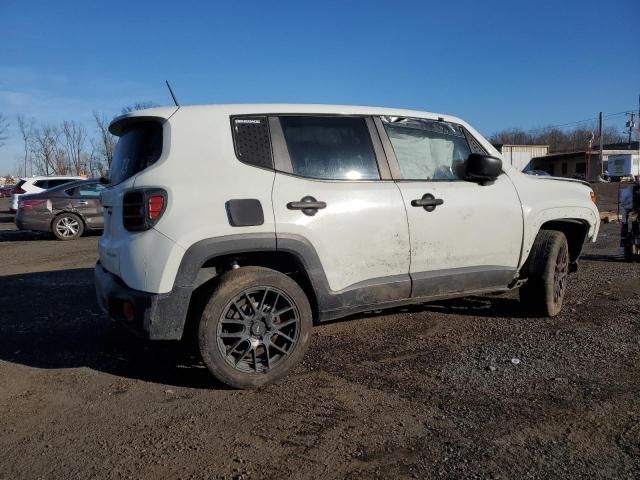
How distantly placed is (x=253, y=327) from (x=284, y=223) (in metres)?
0.74

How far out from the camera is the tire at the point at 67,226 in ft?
42.5

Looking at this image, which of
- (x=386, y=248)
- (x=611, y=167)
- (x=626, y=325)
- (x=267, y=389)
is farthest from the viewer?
(x=611, y=167)

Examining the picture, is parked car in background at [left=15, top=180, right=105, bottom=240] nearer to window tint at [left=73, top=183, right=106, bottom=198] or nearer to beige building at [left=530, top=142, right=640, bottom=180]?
window tint at [left=73, top=183, right=106, bottom=198]

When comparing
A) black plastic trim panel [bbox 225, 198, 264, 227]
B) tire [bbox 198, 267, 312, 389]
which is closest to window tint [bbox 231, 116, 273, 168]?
black plastic trim panel [bbox 225, 198, 264, 227]

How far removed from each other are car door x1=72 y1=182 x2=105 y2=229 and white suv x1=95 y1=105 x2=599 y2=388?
33.6 ft

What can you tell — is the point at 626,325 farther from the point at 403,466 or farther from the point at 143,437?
the point at 143,437

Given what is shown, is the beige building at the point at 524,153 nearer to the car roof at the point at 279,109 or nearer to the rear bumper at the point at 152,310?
the car roof at the point at 279,109

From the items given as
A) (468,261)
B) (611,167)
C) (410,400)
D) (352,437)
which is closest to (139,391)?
(352,437)

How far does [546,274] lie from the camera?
479 cm

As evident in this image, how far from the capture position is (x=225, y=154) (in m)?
3.55

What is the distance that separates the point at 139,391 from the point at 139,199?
51.9 inches

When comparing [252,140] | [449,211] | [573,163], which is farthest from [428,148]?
[573,163]

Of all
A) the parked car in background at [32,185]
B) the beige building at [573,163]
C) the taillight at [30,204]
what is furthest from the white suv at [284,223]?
the beige building at [573,163]

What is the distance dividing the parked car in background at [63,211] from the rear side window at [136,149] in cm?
967
